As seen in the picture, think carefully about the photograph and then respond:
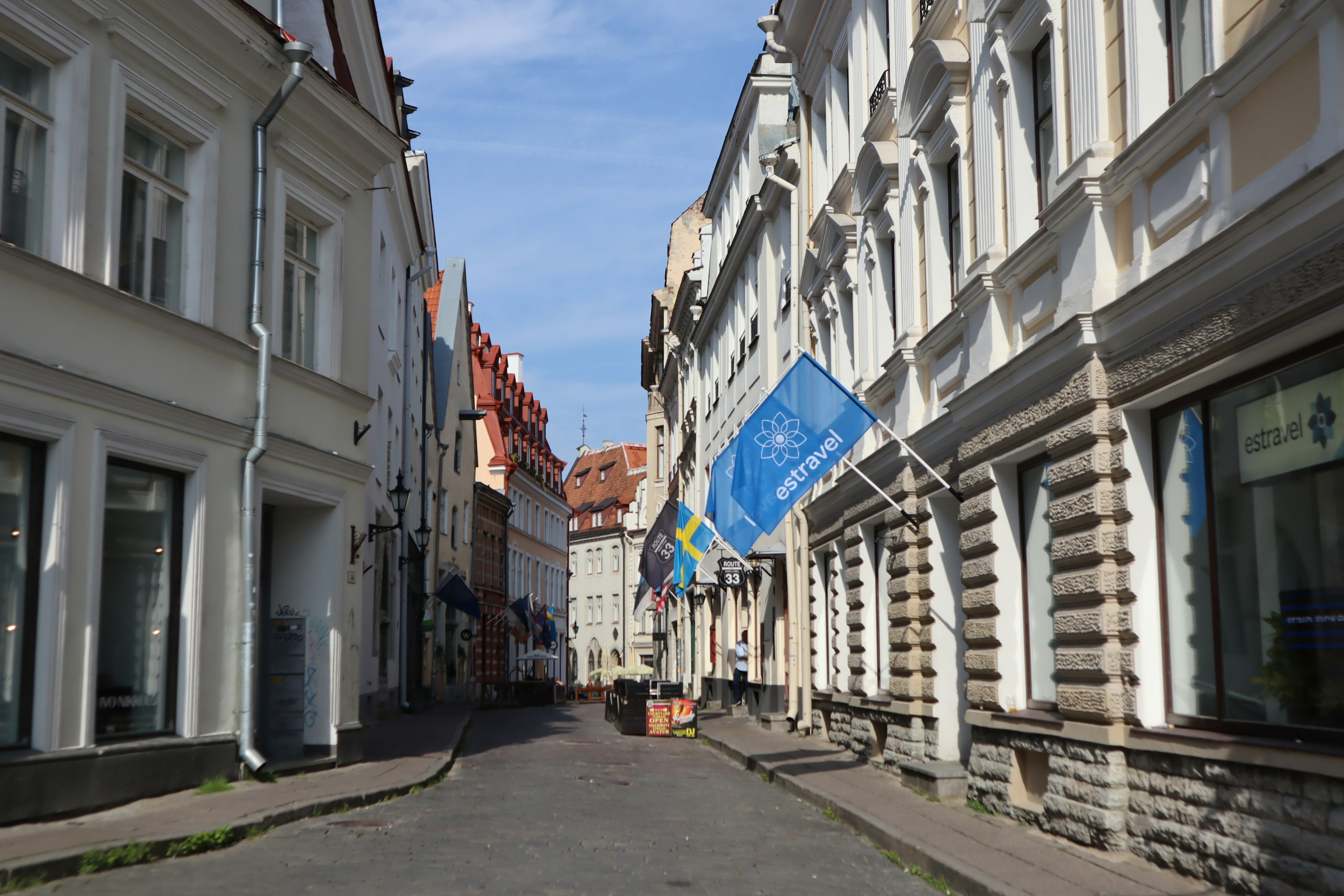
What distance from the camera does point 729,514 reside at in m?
17.0

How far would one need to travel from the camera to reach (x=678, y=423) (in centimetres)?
4791

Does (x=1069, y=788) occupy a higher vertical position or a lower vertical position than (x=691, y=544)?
lower

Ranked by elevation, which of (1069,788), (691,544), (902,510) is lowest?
(1069,788)

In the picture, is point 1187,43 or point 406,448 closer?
point 1187,43

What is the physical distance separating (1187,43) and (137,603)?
31.7ft

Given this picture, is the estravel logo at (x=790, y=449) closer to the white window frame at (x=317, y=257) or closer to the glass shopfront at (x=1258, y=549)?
the glass shopfront at (x=1258, y=549)

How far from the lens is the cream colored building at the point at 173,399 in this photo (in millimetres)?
10492

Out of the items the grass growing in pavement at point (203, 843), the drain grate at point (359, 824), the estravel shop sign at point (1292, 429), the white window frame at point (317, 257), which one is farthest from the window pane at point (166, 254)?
the estravel shop sign at point (1292, 429)

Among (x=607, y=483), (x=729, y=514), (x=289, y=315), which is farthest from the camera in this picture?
(x=607, y=483)

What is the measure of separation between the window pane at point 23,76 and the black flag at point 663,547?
23.7 meters

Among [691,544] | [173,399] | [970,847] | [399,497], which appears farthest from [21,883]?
[691,544]

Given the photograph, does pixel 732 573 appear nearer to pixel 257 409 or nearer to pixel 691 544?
pixel 691 544

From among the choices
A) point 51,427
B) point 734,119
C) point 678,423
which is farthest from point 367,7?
point 678,423

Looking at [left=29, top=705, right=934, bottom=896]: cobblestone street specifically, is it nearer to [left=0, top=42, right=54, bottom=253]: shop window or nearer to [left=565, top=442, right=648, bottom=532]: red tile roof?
[left=0, top=42, right=54, bottom=253]: shop window
